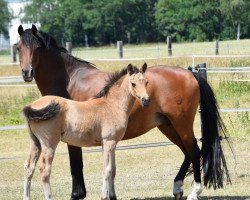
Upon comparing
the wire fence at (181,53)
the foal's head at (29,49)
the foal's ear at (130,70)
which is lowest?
the wire fence at (181,53)

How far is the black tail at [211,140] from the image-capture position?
7.79 meters

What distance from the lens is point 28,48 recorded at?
7.30 meters

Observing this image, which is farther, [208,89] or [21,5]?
[21,5]

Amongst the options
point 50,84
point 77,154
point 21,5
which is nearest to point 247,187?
point 77,154

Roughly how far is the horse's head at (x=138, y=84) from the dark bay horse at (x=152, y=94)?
91 cm

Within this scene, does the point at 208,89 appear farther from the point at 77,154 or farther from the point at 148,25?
the point at 148,25

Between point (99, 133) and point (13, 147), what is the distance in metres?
6.17

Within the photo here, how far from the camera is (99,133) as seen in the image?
649 centimetres

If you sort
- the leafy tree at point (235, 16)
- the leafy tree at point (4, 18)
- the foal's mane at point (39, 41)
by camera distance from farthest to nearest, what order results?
the leafy tree at point (4, 18), the leafy tree at point (235, 16), the foal's mane at point (39, 41)

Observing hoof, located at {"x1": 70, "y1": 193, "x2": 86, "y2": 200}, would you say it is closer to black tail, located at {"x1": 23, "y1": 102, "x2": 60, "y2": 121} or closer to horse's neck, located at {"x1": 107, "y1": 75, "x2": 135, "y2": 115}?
horse's neck, located at {"x1": 107, "y1": 75, "x2": 135, "y2": 115}

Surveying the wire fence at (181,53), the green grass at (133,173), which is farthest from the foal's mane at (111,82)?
the wire fence at (181,53)

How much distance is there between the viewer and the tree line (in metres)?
57.5

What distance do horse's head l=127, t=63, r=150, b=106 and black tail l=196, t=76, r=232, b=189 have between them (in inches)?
Answer: 60.1

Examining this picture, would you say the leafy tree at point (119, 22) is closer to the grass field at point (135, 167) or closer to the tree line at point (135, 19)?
the tree line at point (135, 19)
